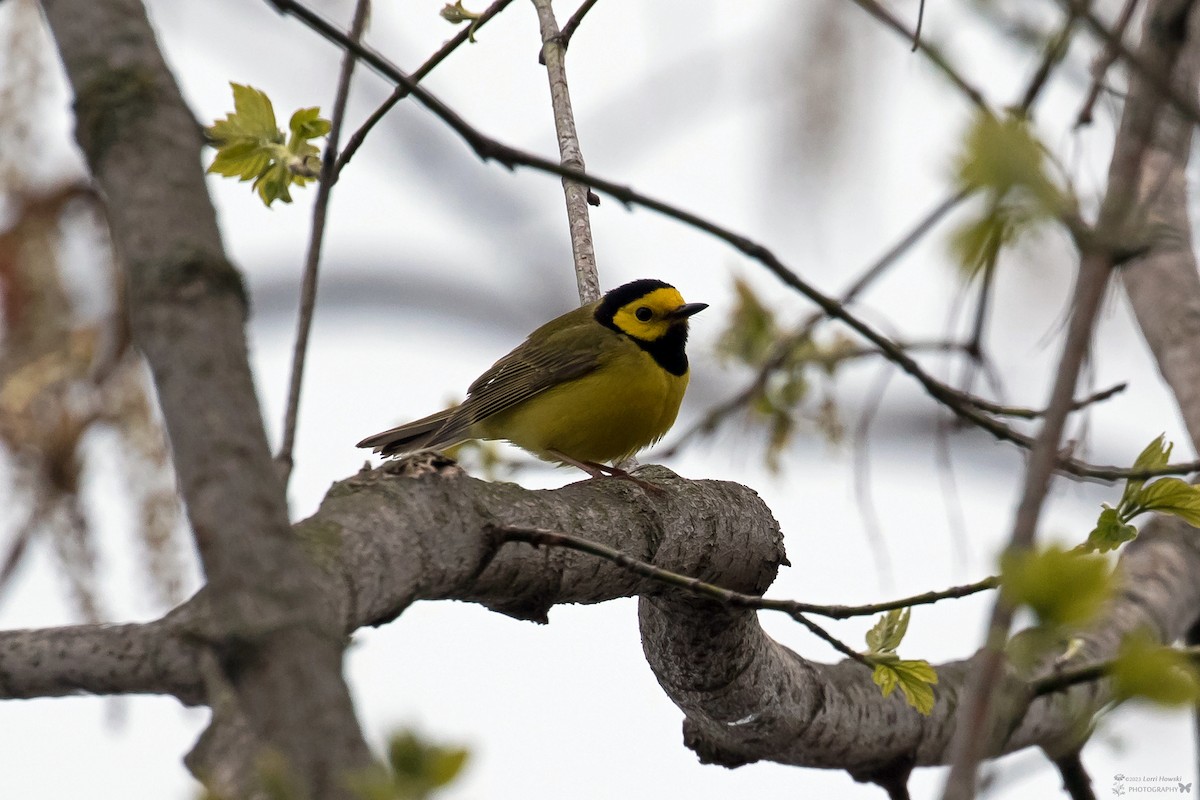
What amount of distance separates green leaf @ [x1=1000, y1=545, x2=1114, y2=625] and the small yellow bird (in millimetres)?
4154

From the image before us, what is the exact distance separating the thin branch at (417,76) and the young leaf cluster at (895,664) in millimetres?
1517

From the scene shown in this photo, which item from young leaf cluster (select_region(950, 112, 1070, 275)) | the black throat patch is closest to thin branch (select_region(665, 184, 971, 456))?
young leaf cluster (select_region(950, 112, 1070, 275))

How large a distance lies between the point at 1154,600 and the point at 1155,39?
3.69m

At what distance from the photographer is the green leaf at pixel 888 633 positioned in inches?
114

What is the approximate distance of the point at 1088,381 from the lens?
145 inches

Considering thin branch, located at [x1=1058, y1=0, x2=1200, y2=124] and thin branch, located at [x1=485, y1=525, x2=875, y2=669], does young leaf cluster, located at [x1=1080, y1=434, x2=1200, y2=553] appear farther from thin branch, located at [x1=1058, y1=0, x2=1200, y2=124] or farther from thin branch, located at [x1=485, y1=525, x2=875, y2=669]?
thin branch, located at [x1=1058, y1=0, x2=1200, y2=124]

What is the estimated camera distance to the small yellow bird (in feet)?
18.9

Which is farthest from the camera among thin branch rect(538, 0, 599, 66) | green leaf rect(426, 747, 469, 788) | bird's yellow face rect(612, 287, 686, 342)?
bird's yellow face rect(612, 287, 686, 342)

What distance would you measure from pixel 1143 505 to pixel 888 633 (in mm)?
615

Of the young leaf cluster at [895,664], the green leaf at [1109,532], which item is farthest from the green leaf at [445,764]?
the green leaf at [1109,532]

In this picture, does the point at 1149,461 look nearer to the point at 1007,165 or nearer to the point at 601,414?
the point at 1007,165

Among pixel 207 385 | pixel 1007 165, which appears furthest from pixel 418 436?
pixel 1007 165

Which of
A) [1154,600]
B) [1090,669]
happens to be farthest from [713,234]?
[1154,600]

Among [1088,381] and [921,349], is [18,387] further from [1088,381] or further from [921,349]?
A: [1088,381]
